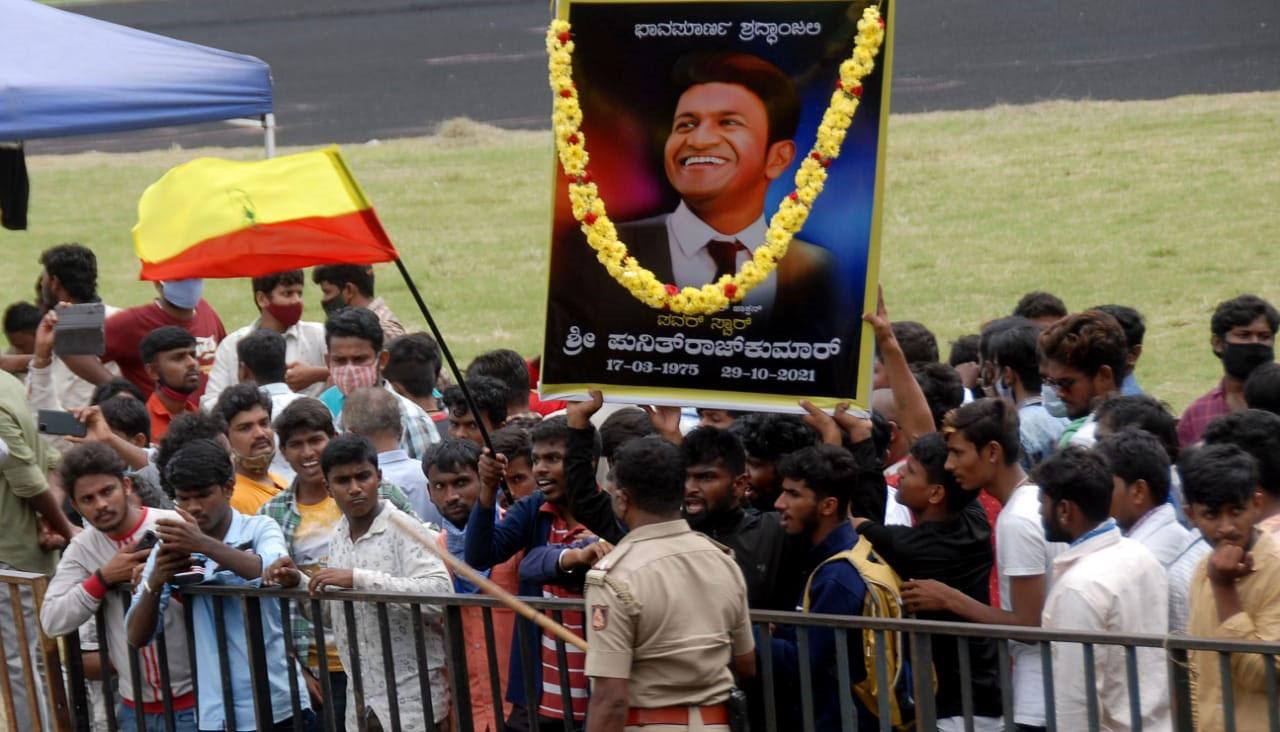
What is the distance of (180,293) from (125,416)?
1.73m

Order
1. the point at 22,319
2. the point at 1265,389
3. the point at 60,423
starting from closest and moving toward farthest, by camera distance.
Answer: the point at 1265,389, the point at 60,423, the point at 22,319

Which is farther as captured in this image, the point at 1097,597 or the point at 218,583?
the point at 218,583

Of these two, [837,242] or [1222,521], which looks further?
[837,242]

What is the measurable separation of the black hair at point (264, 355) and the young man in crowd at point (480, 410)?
1.16 metres

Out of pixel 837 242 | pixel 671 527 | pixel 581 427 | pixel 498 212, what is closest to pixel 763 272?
pixel 837 242

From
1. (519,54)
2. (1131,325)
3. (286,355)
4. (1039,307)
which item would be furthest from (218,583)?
(519,54)

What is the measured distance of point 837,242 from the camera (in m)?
6.15

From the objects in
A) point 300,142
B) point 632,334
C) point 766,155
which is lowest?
point 632,334

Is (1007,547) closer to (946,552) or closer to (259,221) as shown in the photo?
(946,552)

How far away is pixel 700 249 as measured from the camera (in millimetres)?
6305

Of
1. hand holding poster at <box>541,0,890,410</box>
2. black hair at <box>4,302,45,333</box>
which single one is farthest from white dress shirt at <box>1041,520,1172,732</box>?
black hair at <box>4,302,45,333</box>

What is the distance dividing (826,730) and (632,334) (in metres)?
1.60

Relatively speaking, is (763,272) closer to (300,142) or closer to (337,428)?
(337,428)

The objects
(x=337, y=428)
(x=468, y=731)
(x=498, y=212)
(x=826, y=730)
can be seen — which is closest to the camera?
(x=826, y=730)
